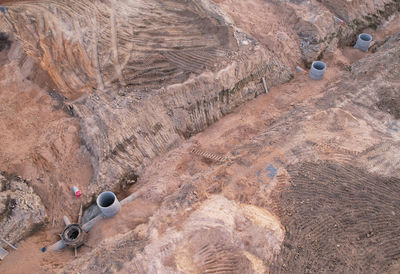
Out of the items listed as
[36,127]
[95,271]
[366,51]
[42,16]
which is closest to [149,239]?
[95,271]

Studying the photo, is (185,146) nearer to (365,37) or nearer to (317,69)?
(317,69)

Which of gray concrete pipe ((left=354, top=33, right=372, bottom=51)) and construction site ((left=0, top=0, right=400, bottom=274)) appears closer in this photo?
construction site ((left=0, top=0, right=400, bottom=274))

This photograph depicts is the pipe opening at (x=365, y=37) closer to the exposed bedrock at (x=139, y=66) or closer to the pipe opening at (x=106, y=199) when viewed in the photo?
the exposed bedrock at (x=139, y=66)

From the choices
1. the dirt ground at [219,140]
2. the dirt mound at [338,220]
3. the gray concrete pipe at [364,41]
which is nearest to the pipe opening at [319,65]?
the dirt ground at [219,140]

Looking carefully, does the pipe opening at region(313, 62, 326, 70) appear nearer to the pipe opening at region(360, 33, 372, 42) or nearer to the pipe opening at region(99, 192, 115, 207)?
the pipe opening at region(360, 33, 372, 42)

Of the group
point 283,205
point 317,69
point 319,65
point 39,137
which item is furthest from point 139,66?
point 319,65

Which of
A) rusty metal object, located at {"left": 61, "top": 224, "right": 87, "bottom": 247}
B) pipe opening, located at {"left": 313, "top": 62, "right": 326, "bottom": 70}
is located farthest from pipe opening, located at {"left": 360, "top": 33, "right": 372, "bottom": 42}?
rusty metal object, located at {"left": 61, "top": 224, "right": 87, "bottom": 247}

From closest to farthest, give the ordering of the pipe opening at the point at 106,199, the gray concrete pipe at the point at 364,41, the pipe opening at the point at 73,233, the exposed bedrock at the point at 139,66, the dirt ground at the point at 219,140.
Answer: the dirt ground at the point at 219,140 < the pipe opening at the point at 73,233 < the pipe opening at the point at 106,199 < the exposed bedrock at the point at 139,66 < the gray concrete pipe at the point at 364,41
